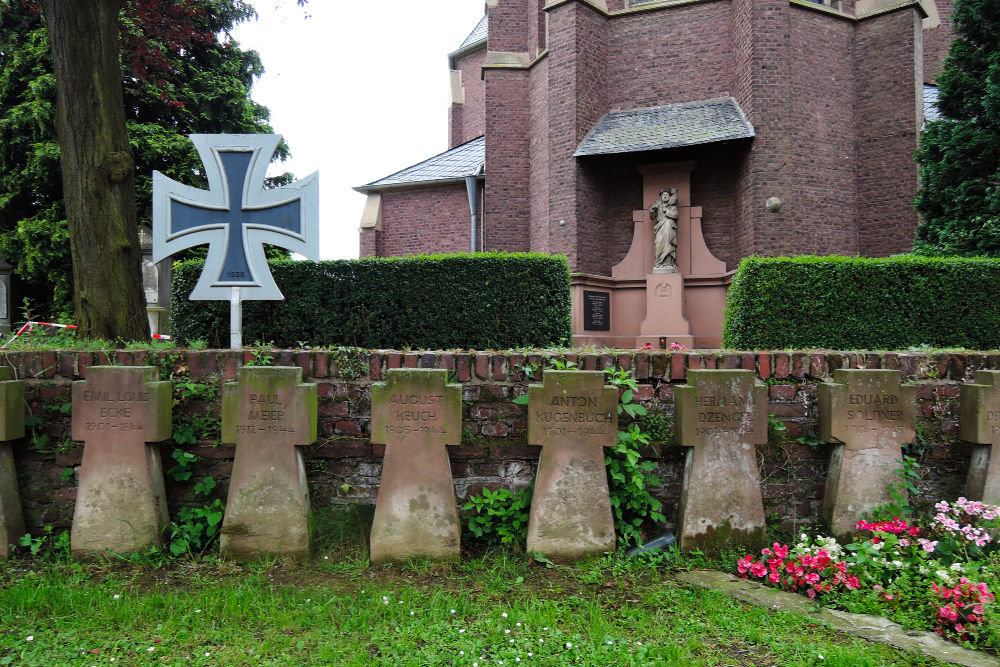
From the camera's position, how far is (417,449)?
312 cm

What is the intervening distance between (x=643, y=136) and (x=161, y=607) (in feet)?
37.7

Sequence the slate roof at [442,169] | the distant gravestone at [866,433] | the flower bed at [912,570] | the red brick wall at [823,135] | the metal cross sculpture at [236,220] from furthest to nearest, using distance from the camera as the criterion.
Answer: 1. the slate roof at [442,169]
2. the red brick wall at [823,135]
3. the metal cross sculpture at [236,220]
4. the distant gravestone at [866,433]
5. the flower bed at [912,570]

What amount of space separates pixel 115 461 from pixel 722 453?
339 centimetres

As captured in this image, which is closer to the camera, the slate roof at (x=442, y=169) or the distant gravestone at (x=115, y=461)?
the distant gravestone at (x=115, y=461)

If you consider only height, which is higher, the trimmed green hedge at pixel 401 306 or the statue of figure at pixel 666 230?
the statue of figure at pixel 666 230

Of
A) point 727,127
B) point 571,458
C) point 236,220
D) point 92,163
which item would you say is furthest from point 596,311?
point 92,163

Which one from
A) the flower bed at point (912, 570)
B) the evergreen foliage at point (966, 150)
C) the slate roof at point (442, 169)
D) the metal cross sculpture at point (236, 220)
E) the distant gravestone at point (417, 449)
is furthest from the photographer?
the slate roof at point (442, 169)

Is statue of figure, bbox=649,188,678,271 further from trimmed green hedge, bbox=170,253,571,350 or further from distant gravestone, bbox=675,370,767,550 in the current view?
distant gravestone, bbox=675,370,767,550

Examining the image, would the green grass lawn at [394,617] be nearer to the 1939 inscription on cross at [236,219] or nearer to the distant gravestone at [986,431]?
the distant gravestone at [986,431]

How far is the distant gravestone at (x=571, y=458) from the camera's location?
3.11 m

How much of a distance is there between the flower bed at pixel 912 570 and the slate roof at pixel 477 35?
2262cm

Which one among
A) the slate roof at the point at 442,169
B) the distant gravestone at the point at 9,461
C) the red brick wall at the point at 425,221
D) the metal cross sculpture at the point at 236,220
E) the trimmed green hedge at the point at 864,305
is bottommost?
the distant gravestone at the point at 9,461

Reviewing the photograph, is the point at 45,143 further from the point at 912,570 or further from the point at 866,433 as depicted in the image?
the point at 912,570

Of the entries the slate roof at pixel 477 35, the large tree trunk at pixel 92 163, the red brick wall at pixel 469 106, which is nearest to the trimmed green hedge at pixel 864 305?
the large tree trunk at pixel 92 163
